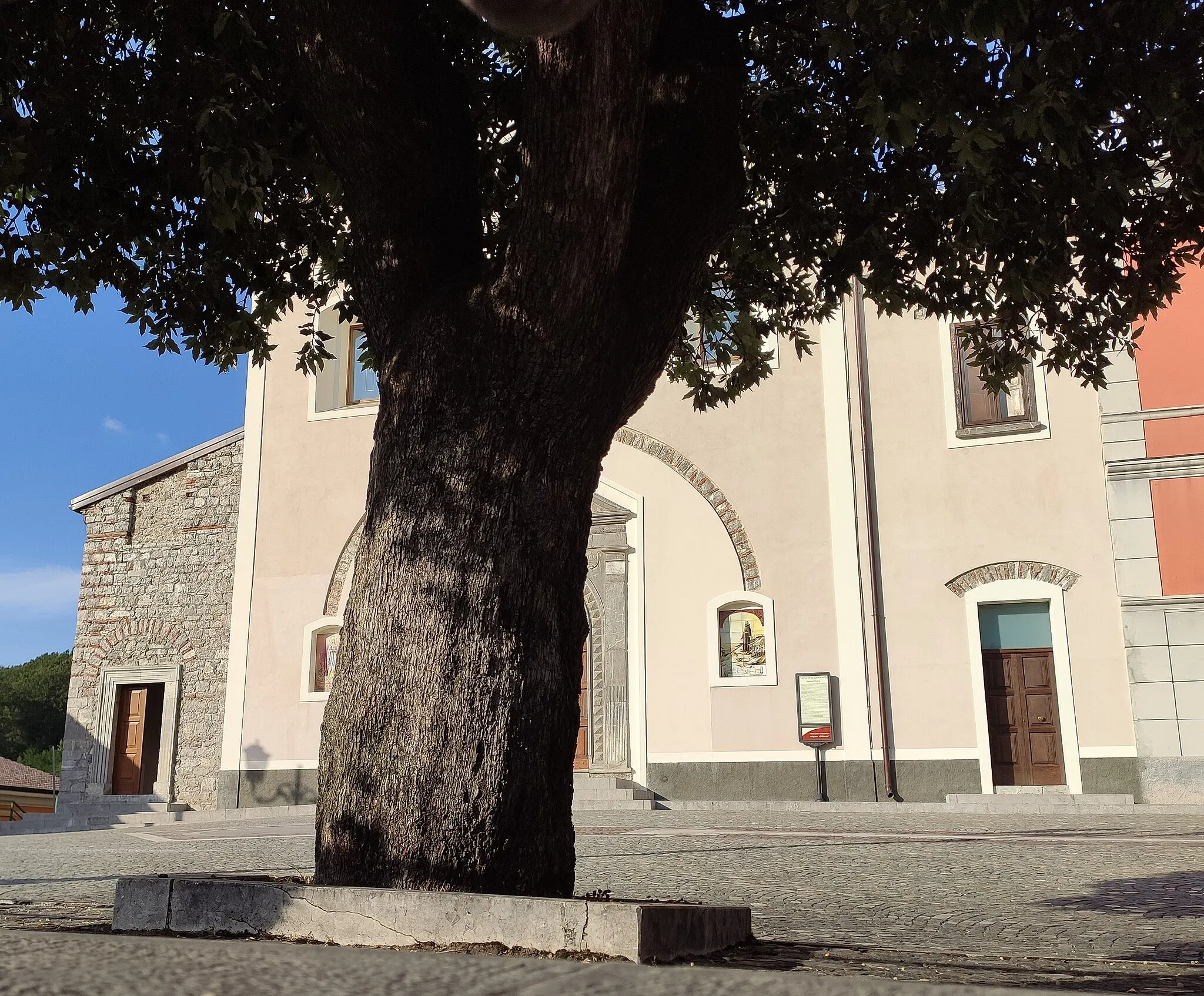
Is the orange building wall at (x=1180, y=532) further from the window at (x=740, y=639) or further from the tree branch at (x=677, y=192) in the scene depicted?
the tree branch at (x=677, y=192)

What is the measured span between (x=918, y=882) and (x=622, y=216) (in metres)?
4.32

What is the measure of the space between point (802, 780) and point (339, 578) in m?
7.82

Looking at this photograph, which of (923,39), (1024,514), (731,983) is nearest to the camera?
(731,983)

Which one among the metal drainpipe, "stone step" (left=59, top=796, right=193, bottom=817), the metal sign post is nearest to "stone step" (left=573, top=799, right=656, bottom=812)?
the metal sign post

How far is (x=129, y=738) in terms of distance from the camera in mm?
19516

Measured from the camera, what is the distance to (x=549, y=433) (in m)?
4.11

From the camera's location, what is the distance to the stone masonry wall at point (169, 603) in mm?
18844

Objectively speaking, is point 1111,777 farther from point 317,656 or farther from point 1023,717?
point 317,656

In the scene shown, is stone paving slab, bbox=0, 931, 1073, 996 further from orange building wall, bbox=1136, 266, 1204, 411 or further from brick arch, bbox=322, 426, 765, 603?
orange building wall, bbox=1136, 266, 1204, 411

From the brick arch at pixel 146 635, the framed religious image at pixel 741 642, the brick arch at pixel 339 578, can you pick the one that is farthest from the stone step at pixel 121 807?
the framed religious image at pixel 741 642

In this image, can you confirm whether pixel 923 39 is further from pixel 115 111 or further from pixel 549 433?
pixel 115 111

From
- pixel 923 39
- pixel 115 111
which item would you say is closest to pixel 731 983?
pixel 923 39

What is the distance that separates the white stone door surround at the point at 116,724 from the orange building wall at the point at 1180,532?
14.8m

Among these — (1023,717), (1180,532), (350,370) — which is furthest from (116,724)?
(1180,532)
